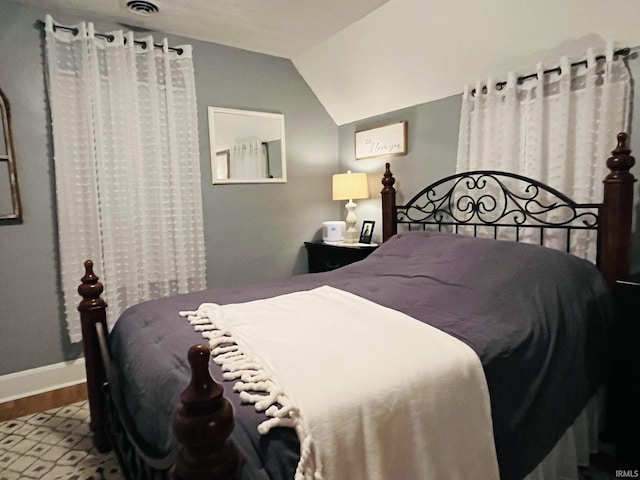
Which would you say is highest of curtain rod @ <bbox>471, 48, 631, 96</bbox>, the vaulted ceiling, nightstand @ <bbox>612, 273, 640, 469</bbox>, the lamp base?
the vaulted ceiling

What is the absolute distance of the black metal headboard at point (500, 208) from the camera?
7.18ft

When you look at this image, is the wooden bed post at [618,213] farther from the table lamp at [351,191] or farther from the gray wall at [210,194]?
the gray wall at [210,194]

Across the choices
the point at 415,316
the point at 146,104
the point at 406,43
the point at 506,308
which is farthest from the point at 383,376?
the point at 146,104

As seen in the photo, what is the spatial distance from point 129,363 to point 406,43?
2548 mm

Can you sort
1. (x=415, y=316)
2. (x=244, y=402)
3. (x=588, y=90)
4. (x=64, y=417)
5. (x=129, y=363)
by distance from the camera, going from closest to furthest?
(x=244, y=402)
(x=129, y=363)
(x=415, y=316)
(x=588, y=90)
(x=64, y=417)

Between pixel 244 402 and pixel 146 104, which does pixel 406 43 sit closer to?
Answer: pixel 146 104

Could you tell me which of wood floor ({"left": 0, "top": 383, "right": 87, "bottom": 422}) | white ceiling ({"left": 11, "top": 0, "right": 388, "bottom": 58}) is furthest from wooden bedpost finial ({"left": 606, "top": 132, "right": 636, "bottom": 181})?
wood floor ({"left": 0, "top": 383, "right": 87, "bottom": 422})

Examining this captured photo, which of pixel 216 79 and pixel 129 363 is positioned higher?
pixel 216 79

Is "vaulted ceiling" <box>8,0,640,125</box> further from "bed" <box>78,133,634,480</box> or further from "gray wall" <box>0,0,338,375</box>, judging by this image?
"bed" <box>78,133,634,480</box>

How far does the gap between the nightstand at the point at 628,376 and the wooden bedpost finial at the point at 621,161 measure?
49cm

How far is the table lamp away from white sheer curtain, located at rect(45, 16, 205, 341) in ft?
3.97

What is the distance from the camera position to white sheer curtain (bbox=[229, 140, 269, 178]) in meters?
3.29

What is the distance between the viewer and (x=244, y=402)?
993 mm

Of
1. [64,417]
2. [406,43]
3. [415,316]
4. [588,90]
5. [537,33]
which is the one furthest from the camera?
[406,43]
